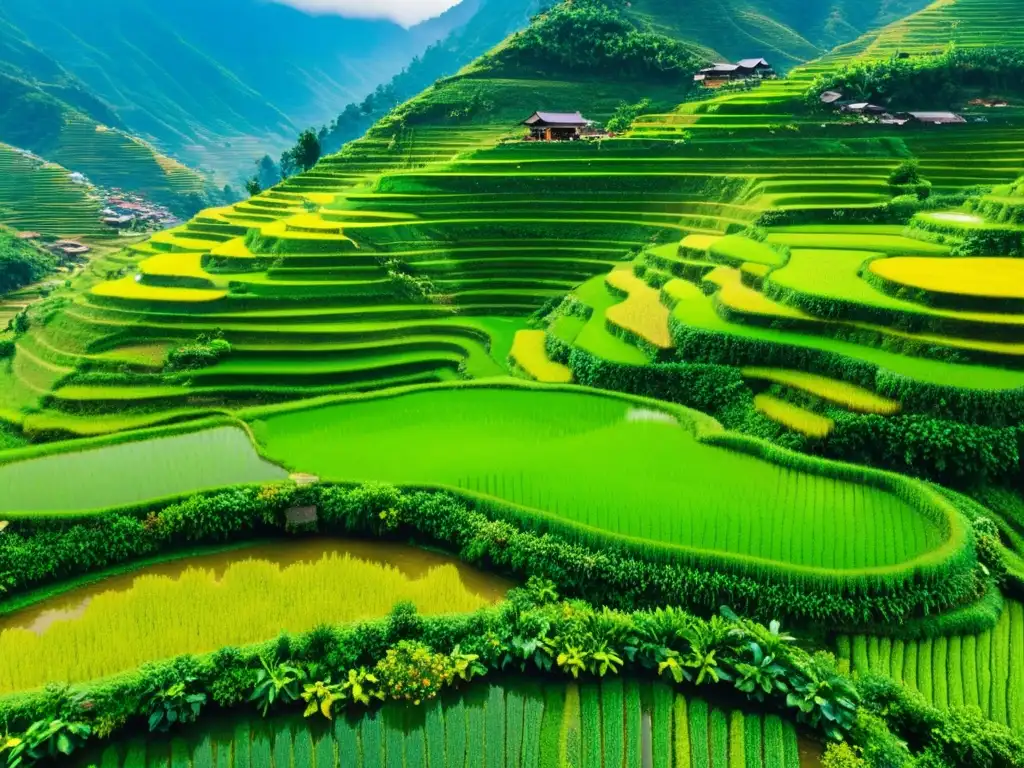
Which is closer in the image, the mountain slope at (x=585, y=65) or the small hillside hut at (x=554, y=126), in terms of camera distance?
the small hillside hut at (x=554, y=126)

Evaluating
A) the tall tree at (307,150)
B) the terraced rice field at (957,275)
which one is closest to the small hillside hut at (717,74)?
the tall tree at (307,150)

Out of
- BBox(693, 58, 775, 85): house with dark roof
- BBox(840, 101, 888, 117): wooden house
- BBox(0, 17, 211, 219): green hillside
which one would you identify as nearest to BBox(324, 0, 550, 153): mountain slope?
BBox(0, 17, 211, 219): green hillside

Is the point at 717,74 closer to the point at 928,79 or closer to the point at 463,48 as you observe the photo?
the point at 928,79

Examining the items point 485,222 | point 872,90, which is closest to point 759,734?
point 485,222

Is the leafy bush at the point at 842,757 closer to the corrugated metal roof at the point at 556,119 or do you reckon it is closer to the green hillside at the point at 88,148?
the corrugated metal roof at the point at 556,119

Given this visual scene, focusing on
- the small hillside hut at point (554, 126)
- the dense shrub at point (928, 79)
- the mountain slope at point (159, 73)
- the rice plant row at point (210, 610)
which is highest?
the mountain slope at point (159, 73)

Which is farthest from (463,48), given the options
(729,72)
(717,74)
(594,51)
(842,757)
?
(842,757)

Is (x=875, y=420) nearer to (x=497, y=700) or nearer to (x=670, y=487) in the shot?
(x=670, y=487)
